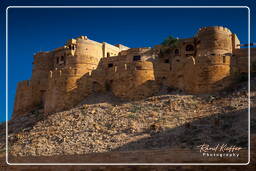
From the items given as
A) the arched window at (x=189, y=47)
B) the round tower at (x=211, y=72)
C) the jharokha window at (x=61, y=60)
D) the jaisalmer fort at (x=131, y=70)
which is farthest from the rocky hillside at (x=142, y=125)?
the jharokha window at (x=61, y=60)

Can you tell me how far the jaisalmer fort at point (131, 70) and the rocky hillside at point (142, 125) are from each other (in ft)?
3.87

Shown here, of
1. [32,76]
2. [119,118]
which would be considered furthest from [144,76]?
[32,76]

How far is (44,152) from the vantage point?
20062 millimetres

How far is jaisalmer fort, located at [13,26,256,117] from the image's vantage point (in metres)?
24.8

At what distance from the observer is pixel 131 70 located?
27.1 m

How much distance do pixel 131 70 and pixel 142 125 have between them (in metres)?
6.62

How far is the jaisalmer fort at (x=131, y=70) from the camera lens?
975 inches

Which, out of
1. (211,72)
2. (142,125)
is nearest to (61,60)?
(142,125)

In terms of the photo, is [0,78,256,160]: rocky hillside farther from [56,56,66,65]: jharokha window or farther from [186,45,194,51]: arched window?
[56,56,66,65]: jharokha window

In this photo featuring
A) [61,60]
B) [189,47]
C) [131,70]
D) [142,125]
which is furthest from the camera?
[61,60]

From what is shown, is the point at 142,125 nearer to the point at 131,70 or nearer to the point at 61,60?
the point at 131,70

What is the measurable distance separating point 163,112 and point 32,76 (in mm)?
17219

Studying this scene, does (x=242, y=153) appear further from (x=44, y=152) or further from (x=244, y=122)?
(x=44, y=152)

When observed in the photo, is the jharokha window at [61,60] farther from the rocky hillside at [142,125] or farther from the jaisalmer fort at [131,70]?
the rocky hillside at [142,125]
